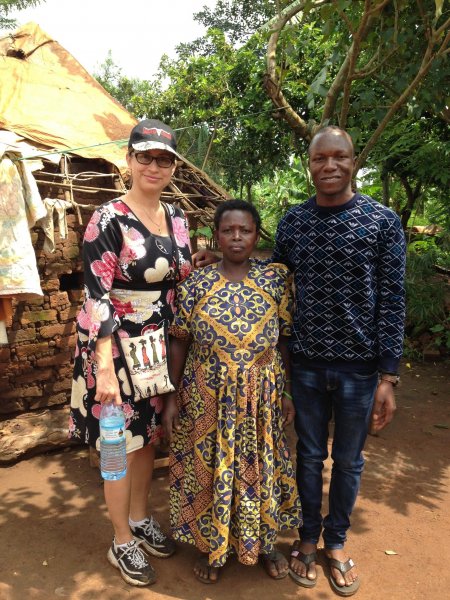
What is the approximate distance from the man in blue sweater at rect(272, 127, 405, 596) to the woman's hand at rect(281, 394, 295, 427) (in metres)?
0.05

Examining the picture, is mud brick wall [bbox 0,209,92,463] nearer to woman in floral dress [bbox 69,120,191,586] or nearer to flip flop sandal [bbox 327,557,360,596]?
woman in floral dress [bbox 69,120,191,586]

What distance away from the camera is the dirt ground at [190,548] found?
2434 millimetres

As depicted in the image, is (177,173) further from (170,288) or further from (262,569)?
(262,569)

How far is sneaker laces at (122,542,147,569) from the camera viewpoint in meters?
2.44

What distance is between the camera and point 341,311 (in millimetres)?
2154

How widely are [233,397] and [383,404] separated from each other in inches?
26.4

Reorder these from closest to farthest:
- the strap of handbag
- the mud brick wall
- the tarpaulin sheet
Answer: the strap of handbag < the mud brick wall < the tarpaulin sheet

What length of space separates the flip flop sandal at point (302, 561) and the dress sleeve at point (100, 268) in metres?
1.50

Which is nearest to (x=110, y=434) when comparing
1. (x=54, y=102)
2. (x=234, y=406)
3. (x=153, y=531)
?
(x=234, y=406)

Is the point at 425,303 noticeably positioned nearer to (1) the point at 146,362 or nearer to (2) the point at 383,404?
(2) the point at 383,404

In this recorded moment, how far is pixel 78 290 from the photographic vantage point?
4.48 m

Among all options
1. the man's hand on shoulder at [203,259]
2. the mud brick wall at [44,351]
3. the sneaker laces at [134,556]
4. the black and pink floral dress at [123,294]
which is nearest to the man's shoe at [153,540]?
the sneaker laces at [134,556]

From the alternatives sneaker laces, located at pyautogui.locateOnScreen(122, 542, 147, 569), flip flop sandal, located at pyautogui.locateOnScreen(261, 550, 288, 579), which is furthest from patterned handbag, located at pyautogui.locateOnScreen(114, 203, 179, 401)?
flip flop sandal, located at pyautogui.locateOnScreen(261, 550, 288, 579)

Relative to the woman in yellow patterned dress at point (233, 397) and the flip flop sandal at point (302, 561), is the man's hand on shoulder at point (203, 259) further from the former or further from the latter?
the flip flop sandal at point (302, 561)
